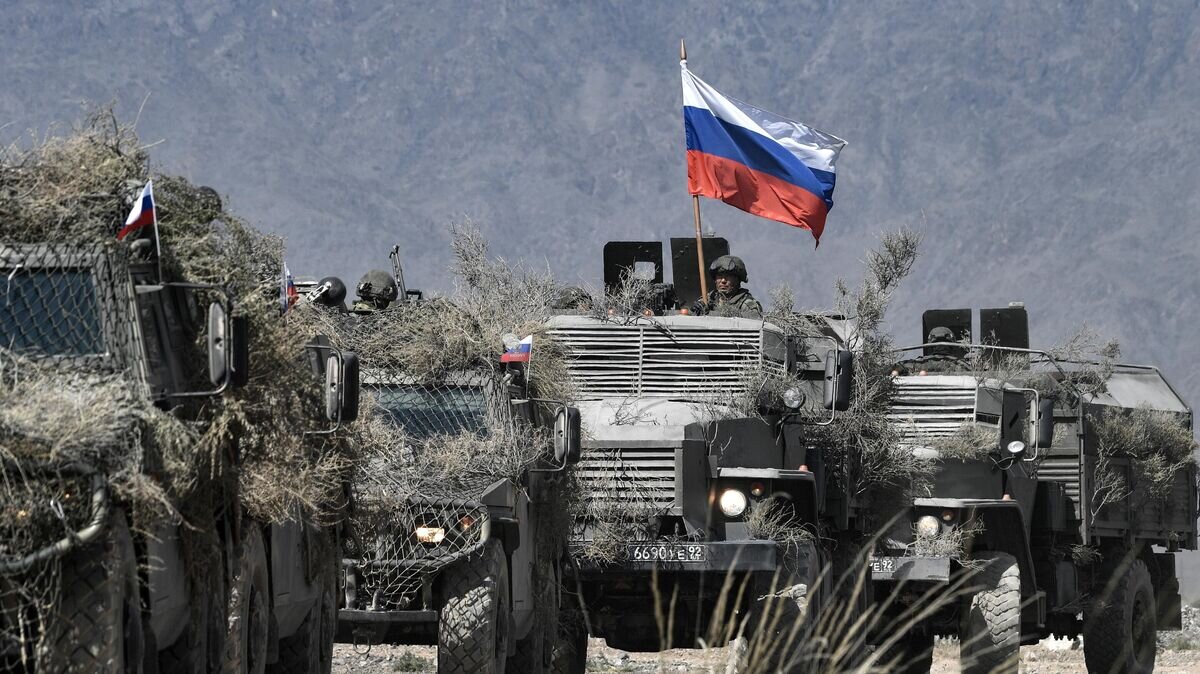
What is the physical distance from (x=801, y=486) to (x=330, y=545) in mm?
4226

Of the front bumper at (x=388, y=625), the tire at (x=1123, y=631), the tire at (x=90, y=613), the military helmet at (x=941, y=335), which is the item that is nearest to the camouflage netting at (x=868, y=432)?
the tire at (x=1123, y=631)

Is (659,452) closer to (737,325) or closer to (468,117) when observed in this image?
(737,325)

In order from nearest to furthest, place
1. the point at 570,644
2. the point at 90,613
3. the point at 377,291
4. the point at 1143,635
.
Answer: the point at 90,613 → the point at 377,291 → the point at 570,644 → the point at 1143,635

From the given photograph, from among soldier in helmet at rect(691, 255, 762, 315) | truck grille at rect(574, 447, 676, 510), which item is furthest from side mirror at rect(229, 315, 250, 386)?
soldier in helmet at rect(691, 255, 762, 315)

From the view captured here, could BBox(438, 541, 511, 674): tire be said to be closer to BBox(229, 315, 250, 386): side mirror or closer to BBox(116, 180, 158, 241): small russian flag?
BBox(229, 315, 250, 386): side mirror

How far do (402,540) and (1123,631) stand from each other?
939 centimetres

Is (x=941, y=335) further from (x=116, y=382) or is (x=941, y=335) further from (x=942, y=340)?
(x=116, y=382)

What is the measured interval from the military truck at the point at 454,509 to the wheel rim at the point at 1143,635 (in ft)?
25.8

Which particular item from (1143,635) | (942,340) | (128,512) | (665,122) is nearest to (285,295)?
(128,512)

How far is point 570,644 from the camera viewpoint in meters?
16.0

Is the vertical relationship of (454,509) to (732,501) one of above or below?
above

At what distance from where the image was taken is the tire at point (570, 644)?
1528 cm

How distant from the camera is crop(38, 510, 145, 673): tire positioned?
25.2ft

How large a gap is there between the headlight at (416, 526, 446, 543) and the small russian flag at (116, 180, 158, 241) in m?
3.37
